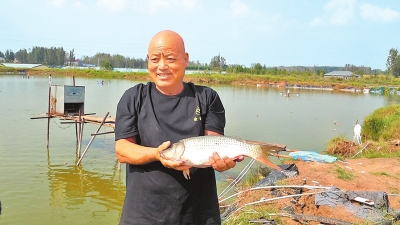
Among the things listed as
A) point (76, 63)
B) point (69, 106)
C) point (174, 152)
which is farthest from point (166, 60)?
point (76, 63)

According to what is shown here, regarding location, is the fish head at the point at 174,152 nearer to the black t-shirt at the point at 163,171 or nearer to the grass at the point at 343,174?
the black t-shirt at the point at 163,171

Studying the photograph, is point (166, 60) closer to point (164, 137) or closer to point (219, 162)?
point (164, 137)

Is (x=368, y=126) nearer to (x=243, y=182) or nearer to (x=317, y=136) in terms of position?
(x=317, y=136)

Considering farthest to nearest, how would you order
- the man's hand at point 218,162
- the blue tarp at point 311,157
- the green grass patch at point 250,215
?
the blue tarp at point 311,157, the green grass patch at point 250,215, the man's hand at point 218,162

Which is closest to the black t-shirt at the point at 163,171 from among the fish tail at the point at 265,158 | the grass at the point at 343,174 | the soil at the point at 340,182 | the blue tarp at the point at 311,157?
the fish tail at the point at 265,158

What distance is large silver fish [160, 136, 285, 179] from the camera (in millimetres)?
1854

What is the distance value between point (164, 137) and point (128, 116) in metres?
0.22

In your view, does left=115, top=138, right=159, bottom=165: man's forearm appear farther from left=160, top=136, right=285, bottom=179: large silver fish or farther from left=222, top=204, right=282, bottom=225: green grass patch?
left=222, top=204, right=282, bottom=225: green grass patch

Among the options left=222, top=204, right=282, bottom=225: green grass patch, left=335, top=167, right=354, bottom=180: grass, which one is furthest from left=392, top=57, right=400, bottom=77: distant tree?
left=222, top=204, right=282, bottom=225: green grass patch

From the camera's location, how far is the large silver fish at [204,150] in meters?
1.85

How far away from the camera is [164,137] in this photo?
6.49ft

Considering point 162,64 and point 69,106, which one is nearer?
point 162,64

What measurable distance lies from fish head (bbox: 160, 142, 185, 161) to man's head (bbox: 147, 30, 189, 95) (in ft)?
1.11

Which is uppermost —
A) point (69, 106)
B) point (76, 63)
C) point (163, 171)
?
point (76, 63)
